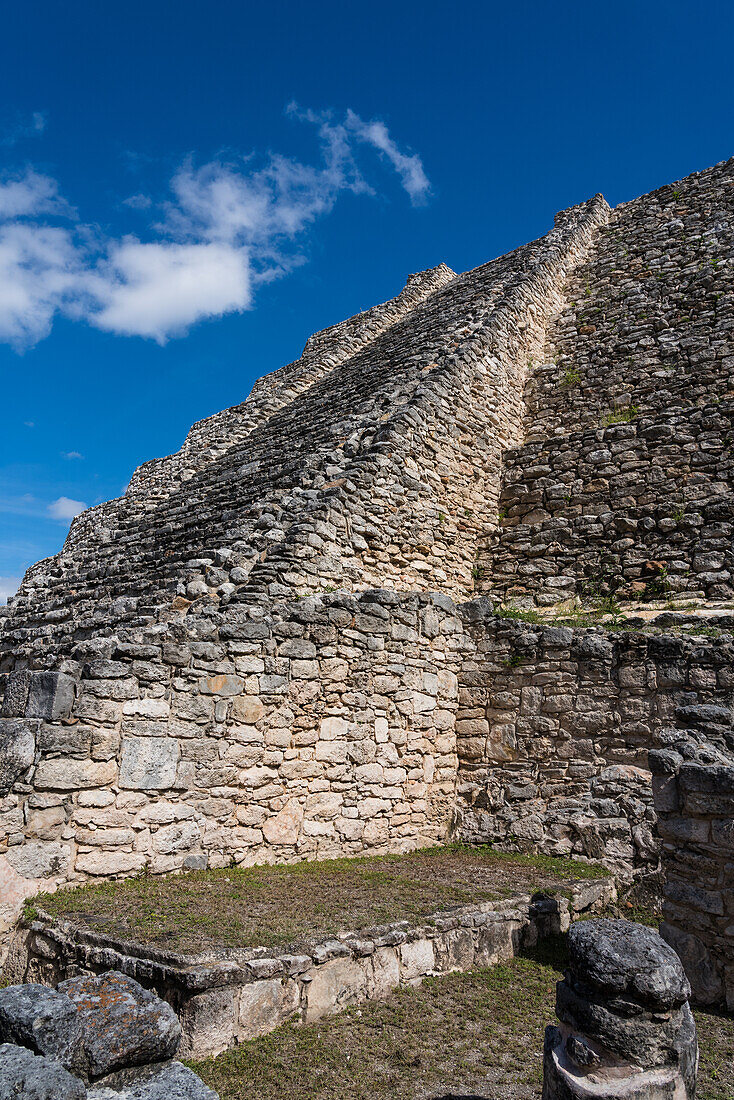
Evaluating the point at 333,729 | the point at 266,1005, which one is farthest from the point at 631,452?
the point at 266,1005

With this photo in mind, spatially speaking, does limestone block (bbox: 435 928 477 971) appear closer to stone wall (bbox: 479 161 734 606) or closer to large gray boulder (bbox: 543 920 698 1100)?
large gray boulder (bbox: 543 920 698 1100)

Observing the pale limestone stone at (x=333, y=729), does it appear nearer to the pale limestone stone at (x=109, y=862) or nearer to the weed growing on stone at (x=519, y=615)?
the pale limestone stone at (x=109, y=862)

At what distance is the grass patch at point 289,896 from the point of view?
4.50 metres

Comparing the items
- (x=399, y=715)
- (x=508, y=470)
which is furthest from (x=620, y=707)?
(x=508, y=470)

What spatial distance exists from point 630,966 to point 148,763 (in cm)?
404

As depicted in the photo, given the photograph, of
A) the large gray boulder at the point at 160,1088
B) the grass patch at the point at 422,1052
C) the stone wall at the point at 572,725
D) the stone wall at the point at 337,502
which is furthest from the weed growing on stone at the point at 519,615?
the large gray boulder at the point at 160,1088

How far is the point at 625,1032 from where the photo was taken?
284 cm

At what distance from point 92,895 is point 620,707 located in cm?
527

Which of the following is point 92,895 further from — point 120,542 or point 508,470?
point 508,470

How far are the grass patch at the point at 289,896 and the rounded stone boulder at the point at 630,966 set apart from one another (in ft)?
6.86

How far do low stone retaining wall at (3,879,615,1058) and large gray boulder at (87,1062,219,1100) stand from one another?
3.87 ft

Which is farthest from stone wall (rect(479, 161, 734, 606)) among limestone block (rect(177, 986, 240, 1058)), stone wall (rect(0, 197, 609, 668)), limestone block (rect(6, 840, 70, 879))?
limestone block (rect(177, 986, 240, 1058))

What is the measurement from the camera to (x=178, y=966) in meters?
3.79

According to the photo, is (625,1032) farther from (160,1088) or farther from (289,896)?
(289,896)
